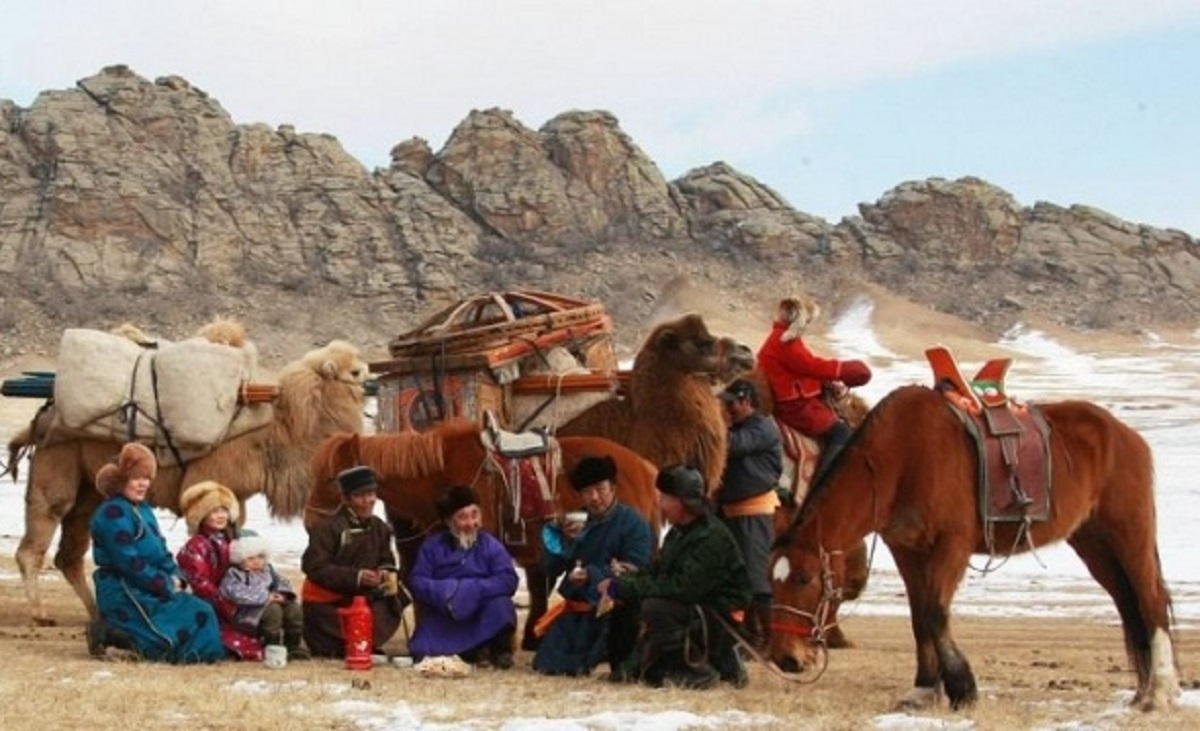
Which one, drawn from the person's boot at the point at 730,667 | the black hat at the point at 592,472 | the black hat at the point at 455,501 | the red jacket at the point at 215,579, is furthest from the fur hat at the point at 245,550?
the person's boot at the point at 730,667

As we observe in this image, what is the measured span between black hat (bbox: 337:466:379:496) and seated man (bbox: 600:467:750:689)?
72.5 inches

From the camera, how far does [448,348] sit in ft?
39.2

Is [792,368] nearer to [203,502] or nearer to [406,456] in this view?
[406,456]

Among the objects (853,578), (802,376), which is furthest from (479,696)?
(802,376)

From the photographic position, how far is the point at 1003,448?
26.8 ft

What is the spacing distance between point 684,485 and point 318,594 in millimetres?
2669

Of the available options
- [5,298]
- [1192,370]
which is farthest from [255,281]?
[1192,370]

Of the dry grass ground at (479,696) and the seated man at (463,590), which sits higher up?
the seated man at (463,590)

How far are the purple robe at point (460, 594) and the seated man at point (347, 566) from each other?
36 cm

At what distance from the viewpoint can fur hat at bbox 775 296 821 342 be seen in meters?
10.8

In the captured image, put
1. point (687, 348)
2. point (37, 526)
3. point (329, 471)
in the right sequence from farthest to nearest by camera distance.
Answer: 1. point (37, 526)
2. point (687, 348)
3. point (329, 471)

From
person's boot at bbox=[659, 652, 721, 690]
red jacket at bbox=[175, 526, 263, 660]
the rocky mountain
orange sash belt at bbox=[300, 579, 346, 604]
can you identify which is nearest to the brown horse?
person's boot at bbox=[659, 652, 721, 690]

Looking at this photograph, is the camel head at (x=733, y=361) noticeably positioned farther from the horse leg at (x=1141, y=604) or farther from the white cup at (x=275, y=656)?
the white cup at (x=275, y=656)

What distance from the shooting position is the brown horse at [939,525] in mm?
7984
